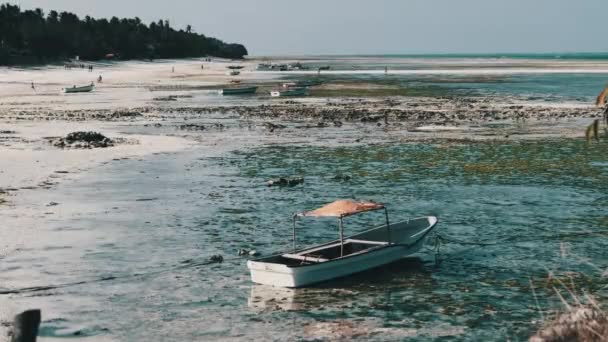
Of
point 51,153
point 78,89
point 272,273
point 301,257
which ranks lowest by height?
point 78,89

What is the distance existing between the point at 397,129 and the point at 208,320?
3903 cm

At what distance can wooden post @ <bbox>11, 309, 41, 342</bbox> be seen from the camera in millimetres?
11008

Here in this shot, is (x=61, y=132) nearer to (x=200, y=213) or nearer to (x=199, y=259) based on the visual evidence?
(x=200, y=213)

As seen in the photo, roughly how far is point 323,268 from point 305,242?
512 centimetres

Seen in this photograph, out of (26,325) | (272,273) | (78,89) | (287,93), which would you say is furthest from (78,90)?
(26,325)

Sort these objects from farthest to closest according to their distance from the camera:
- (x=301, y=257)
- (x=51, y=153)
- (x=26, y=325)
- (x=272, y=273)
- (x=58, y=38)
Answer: (x=58, y=38)
(x=51, y=153)
(x=301, y=257)
(x=272, y=273)
(x=26, y=325)

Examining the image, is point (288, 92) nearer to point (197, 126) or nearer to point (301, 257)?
point (197, 126)

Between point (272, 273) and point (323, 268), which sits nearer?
point (272, 273)

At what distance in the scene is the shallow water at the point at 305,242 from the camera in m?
17.3

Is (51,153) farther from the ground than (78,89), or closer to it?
farther from the ground

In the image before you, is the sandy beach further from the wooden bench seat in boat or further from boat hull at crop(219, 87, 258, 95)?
the wooden bench seat in boat

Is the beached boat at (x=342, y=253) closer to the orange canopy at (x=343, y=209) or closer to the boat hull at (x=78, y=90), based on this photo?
the orange canopy at (x=343, y=209)

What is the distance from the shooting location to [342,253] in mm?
21344

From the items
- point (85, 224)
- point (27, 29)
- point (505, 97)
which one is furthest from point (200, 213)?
point (27, 29)
